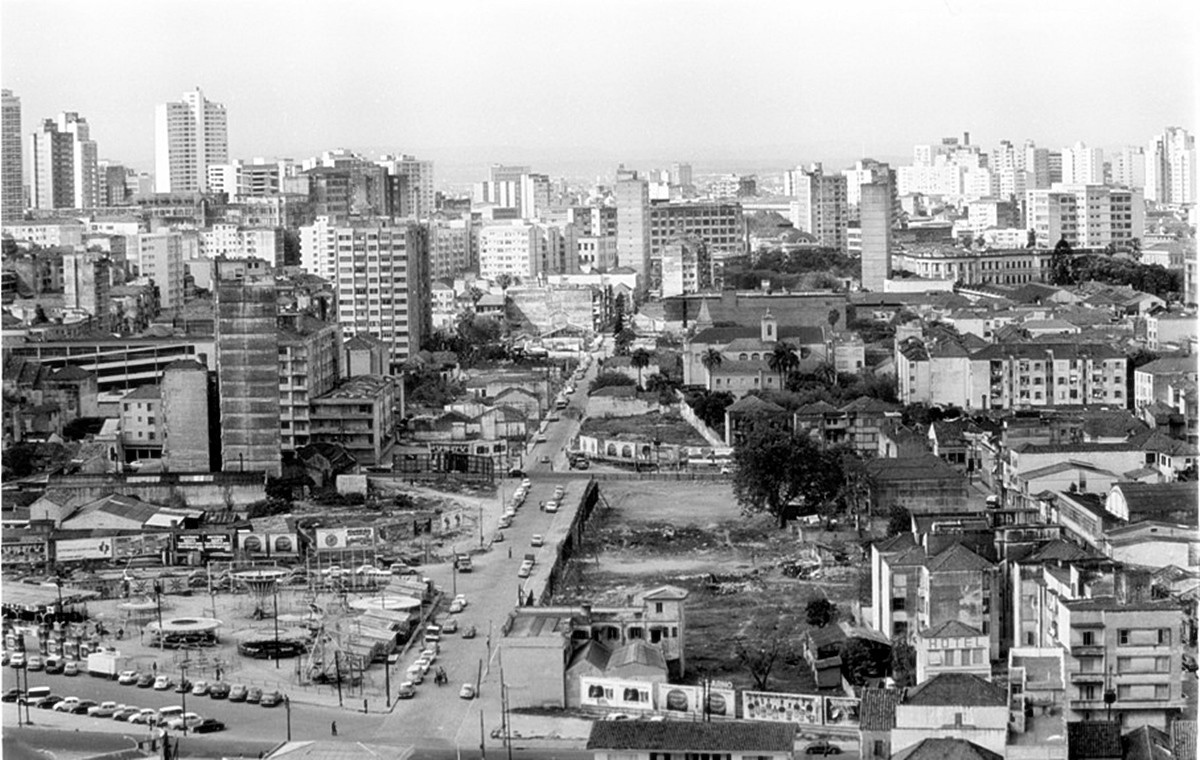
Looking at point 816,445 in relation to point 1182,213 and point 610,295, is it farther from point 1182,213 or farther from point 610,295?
point 1182,213

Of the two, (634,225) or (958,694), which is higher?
(634,225)

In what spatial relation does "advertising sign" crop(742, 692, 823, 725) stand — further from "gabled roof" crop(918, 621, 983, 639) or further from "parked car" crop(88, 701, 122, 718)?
"parked car" crop(88, 701, 122, 718)

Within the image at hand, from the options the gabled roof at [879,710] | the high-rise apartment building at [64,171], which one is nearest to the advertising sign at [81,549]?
the gabled roof at [879,710]

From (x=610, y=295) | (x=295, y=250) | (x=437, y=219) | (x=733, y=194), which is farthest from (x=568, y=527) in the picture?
(x=733, y=194)

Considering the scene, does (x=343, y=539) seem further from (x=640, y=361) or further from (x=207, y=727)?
(x=640, y=361)

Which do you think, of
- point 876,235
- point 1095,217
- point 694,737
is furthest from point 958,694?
point 1095,217

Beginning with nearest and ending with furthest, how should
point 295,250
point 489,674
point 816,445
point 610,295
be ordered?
point 489,674 < point 816,445 < point 610,295 < point 295,250

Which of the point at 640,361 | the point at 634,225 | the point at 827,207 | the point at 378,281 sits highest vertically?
the point at 827,207
